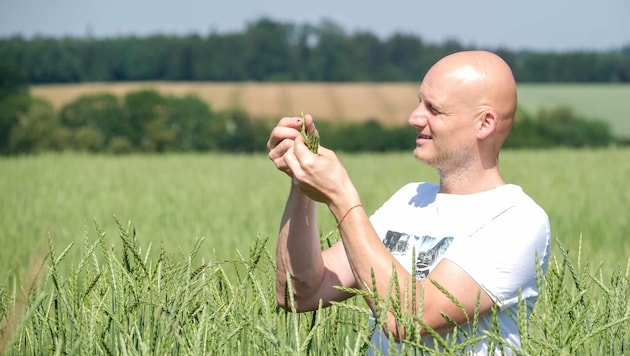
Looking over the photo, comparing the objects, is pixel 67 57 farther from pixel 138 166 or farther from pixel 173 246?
pixel 173 246

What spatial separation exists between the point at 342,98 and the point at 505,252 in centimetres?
6150

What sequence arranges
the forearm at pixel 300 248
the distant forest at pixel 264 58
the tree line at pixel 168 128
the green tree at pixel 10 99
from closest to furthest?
the forearm at pixel 300 248
the tree line at pixel 168 128
the green tree at pixel 10 99
the distant forest at pixel 264 58

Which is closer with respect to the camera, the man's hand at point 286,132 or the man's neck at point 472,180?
the man's hand at point 286,132

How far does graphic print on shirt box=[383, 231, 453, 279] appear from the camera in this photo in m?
2.27

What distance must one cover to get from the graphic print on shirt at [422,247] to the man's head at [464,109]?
191 mm

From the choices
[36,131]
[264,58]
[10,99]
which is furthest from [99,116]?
[264,58]

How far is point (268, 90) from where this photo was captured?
67.4 m

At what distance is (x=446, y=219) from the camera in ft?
7.55

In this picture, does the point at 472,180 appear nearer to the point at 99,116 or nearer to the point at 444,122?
the point at 444,122

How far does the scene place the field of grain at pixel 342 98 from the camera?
58812mm

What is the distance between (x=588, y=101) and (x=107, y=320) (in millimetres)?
64192

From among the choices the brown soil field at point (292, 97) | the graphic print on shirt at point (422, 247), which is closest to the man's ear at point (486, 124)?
the graphic print on shirt at point (422, 247)

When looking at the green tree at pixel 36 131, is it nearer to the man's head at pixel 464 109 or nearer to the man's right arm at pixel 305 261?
the man's right arm at pixel 305 261

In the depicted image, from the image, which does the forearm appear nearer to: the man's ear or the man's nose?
the man's nose
